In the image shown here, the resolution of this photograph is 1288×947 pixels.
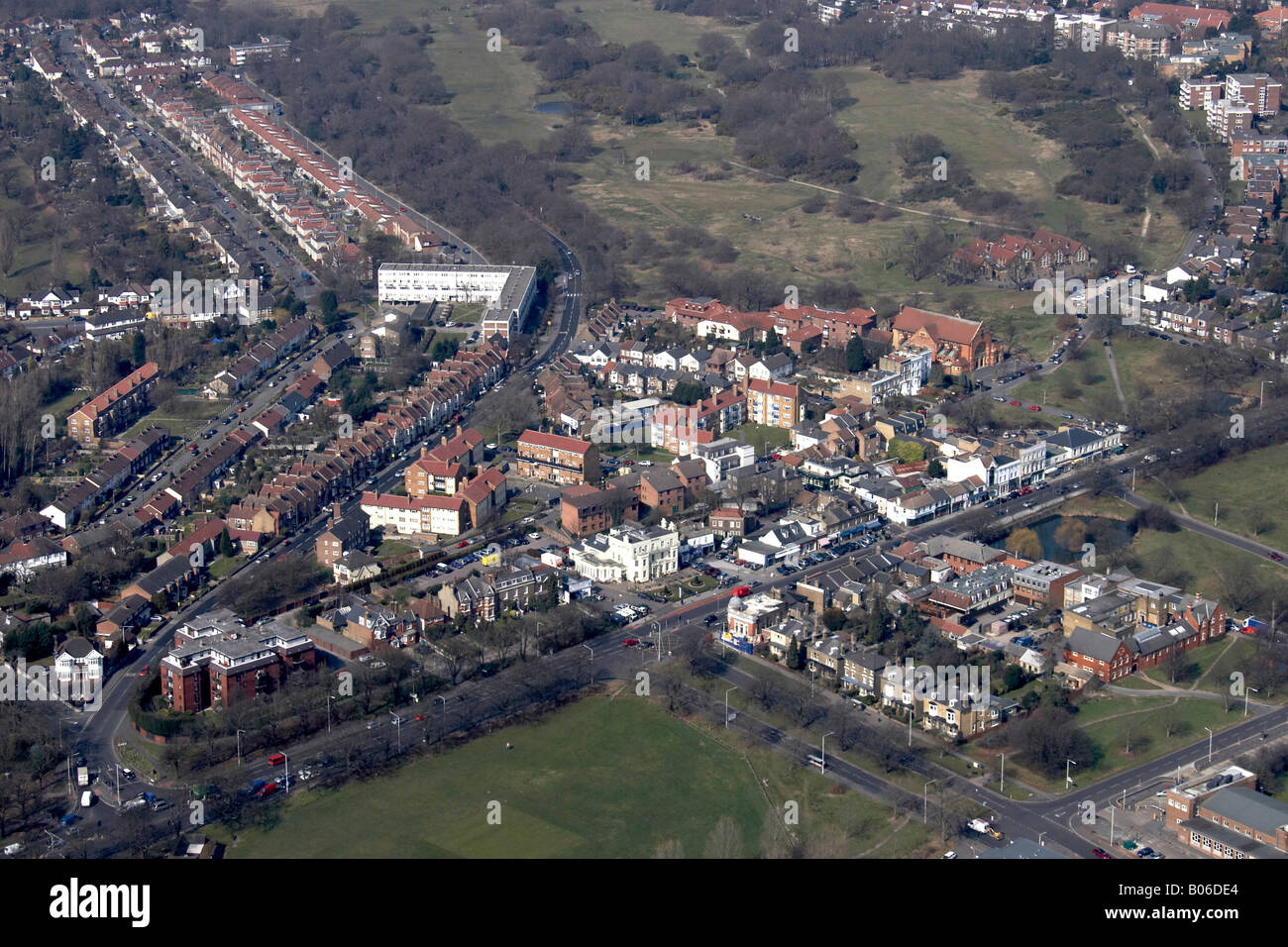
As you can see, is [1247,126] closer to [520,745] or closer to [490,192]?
[490,192]

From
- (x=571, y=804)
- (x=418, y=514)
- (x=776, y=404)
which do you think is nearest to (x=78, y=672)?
(x=418, y=514)

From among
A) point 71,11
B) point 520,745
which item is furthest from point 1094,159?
point 71,11

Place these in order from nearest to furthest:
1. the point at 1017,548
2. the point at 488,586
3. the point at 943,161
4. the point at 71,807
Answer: the point at 71,807 < the point at 488,586 < the point at 1017,548 < the point at 943,161

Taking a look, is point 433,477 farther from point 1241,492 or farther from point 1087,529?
point 1241,492

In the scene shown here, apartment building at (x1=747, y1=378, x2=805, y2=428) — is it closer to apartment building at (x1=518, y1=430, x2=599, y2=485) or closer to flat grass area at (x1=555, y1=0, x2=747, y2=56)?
apartment building at (x1=518, y1=430, x2=599, y2=485)

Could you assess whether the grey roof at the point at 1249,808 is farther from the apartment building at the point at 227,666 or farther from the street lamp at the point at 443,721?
the apartment building at the point at 227,666

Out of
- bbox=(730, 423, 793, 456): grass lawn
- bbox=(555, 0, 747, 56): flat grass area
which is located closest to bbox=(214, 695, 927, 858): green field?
bbox=(730, 423, 793, 456): grass lawn
